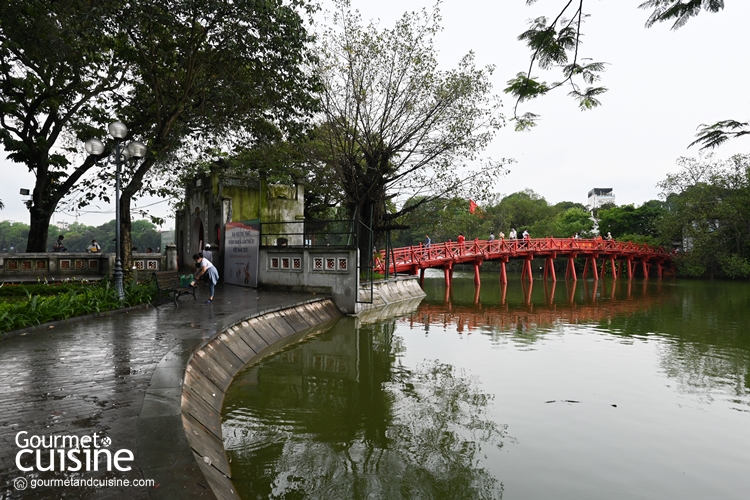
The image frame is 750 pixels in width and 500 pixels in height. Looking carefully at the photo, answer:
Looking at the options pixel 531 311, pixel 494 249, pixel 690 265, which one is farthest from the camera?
pixel 690 265

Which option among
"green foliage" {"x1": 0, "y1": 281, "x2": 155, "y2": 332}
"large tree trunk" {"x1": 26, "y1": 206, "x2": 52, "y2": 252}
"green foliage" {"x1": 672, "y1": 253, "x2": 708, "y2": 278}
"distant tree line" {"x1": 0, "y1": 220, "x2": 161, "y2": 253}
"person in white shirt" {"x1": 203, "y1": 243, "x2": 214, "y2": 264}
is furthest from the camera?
"distant tree line" {"x1": 0, "y1": 220, "x2": 161, "y2": 253}

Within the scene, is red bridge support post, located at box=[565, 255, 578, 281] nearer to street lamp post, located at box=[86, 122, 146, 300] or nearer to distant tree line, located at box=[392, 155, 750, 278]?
distant tree line, located at box=[392, 155, 750, 278]

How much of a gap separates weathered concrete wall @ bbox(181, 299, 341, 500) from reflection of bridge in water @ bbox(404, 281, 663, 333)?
13.3 ft

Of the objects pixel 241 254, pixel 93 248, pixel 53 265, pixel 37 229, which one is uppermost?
pixel 37 229

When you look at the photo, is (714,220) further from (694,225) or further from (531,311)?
(531,311)

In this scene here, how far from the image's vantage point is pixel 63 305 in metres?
9.52

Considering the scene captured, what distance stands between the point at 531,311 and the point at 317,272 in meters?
9.03

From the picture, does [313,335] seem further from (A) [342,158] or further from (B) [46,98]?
(B) [46,98]

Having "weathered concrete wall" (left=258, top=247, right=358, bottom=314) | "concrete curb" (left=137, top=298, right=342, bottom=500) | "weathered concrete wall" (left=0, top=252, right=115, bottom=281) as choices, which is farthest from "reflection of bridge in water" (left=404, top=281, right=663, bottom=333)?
"weathered concrete wall" (left=0, top=252, right=115, bottom=281)

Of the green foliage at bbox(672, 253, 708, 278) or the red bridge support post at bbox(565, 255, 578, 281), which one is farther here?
the green foliage at bbox(672, 253, 708, 278)

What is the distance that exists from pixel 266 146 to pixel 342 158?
117 inches

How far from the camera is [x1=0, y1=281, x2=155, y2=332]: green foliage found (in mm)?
8227

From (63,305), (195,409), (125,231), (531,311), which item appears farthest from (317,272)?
(195,409)

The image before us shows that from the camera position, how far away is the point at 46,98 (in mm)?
17281
